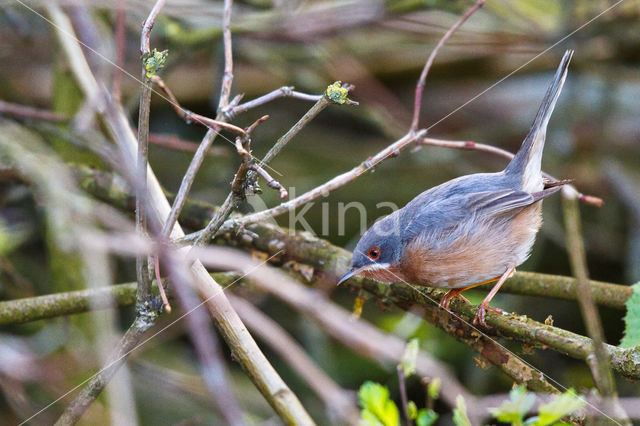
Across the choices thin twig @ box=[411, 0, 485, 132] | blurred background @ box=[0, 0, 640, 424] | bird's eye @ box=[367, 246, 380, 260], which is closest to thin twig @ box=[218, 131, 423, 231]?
thin twig @ box=[411, 0, 485, 132]

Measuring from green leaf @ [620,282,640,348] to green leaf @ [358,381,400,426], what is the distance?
1.41 meters

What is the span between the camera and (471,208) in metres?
3.62

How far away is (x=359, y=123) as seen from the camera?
7.33 metres

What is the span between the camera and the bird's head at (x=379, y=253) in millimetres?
3410

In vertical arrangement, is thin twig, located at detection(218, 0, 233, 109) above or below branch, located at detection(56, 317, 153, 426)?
above

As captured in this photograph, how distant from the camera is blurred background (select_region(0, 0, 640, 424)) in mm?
4801

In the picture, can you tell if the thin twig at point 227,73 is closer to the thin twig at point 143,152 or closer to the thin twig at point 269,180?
the thin twig at point 143,152

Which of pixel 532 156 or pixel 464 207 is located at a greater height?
pixel 532 156

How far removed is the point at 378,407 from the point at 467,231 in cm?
Answer: 204

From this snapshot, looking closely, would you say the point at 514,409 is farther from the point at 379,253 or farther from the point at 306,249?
the point at 379,253

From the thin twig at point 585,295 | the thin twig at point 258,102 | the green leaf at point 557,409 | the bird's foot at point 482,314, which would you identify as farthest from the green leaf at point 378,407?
the bird's foot at point 482,314

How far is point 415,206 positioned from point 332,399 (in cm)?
208

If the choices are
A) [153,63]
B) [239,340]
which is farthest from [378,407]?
[153,63]

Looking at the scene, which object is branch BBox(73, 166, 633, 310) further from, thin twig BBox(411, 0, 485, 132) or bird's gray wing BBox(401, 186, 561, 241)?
thin twig BBox(411, 0, 485, 132)
